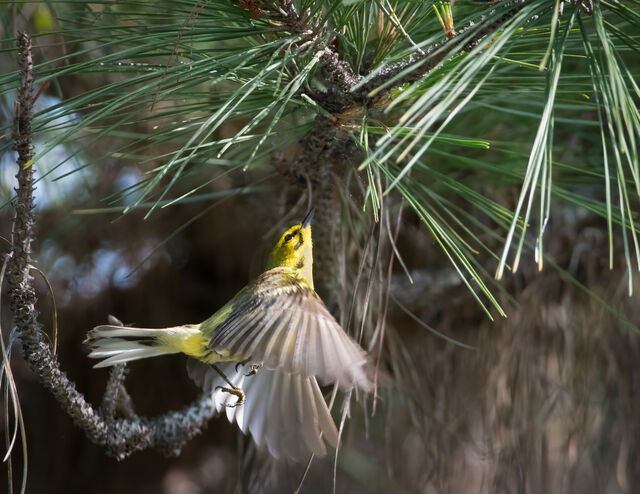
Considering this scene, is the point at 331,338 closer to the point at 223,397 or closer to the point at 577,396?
the point at 223,397

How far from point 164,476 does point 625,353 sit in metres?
1.02

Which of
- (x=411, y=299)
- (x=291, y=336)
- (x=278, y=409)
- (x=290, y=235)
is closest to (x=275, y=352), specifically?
(x=291, y=336)

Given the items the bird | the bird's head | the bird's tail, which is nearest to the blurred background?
the bird's head

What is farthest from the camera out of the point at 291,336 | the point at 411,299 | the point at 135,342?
the point at 411,299

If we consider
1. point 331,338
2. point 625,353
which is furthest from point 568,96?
point 331,338

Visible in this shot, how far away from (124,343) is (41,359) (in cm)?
20

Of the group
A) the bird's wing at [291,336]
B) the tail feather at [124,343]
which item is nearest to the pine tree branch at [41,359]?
the tail feather at [124,343]

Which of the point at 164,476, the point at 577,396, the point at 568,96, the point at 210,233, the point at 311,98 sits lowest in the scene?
the point at 164,476

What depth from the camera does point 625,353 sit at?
1225 millimetres

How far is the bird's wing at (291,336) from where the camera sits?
63 cm

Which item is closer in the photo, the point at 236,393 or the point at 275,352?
the point at 275,352

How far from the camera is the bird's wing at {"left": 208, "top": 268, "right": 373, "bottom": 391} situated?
25.0 inches

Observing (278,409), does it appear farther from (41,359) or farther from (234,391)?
(41,359)

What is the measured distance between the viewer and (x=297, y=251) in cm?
103
